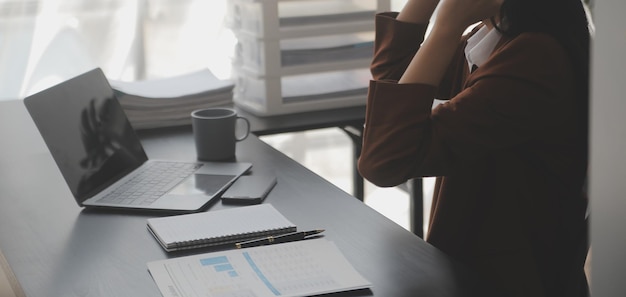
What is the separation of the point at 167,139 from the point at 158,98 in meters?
0.12

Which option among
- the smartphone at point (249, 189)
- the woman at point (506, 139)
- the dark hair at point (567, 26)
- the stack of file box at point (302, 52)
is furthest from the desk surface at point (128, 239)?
the stack of file box at point (302, 52)

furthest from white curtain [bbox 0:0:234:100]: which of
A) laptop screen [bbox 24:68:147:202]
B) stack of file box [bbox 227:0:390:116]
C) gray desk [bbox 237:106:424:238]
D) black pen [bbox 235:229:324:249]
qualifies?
black pen [bbox 235:229:324:249]

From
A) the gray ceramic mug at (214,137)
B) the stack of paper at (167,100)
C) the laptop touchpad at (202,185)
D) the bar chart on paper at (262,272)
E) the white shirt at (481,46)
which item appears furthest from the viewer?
the stack of paper at (167,100)

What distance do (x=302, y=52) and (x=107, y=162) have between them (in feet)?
2.47

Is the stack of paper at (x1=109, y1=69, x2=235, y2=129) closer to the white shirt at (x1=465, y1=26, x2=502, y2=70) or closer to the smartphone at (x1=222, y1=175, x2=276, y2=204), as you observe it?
the smartphone at (x1=222, y1=175, x2=276, y2=204)

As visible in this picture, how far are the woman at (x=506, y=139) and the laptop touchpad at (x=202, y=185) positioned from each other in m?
0.29

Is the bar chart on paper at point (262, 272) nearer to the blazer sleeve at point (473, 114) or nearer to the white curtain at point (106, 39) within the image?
the blazer sleeve at point (473, 114)

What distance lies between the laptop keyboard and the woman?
1.23 feet

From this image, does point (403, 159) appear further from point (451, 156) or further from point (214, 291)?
point (214, 291)

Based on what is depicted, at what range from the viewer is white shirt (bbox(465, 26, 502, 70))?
1210 mm

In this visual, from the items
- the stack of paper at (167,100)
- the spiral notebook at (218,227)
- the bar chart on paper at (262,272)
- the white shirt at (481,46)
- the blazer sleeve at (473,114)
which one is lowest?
the spiral notebook at (218,227)

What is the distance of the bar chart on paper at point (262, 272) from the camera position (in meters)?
0.89

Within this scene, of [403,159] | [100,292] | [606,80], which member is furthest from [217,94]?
[606,80]

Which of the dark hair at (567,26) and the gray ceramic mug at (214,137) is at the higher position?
the dark hair at (567,26)
